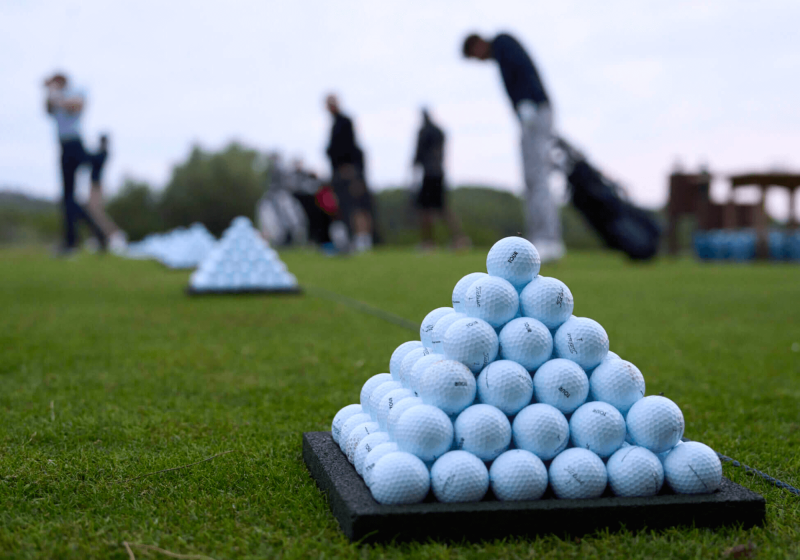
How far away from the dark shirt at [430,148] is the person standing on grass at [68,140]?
6.04 metres

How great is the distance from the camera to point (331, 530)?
1.46m

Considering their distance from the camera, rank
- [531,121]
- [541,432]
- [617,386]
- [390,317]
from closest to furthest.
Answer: [541,432]
[617,386]
[390,317]
[531,121]

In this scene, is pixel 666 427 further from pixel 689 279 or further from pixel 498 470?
pixel 689 279

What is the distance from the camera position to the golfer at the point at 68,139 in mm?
12156

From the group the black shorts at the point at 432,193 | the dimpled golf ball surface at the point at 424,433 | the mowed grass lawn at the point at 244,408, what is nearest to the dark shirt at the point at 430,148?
the black shorts at the point at 432,193

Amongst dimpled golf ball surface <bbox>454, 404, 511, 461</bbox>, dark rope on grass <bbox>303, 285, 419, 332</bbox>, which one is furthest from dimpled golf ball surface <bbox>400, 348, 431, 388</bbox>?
dark rope on grass <bbox>303, 285, 419, 332</bbox>

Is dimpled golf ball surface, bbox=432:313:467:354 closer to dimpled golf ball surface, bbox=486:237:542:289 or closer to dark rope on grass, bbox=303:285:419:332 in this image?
dimpled golf ball surface, bbox=486:237:542:289

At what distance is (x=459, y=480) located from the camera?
1.46m

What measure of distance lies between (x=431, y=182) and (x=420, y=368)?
1148 cm

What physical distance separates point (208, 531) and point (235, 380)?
152cm

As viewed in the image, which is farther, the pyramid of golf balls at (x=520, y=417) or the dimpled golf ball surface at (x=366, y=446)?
the dimpled golf ball surface at (x=366, y=446)

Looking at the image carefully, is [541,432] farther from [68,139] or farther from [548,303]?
[68,139]

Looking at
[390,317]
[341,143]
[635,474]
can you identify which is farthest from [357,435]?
[341,143]

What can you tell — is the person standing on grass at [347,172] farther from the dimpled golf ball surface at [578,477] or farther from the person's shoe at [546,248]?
the dimpled golf ball surface at [578,477]
